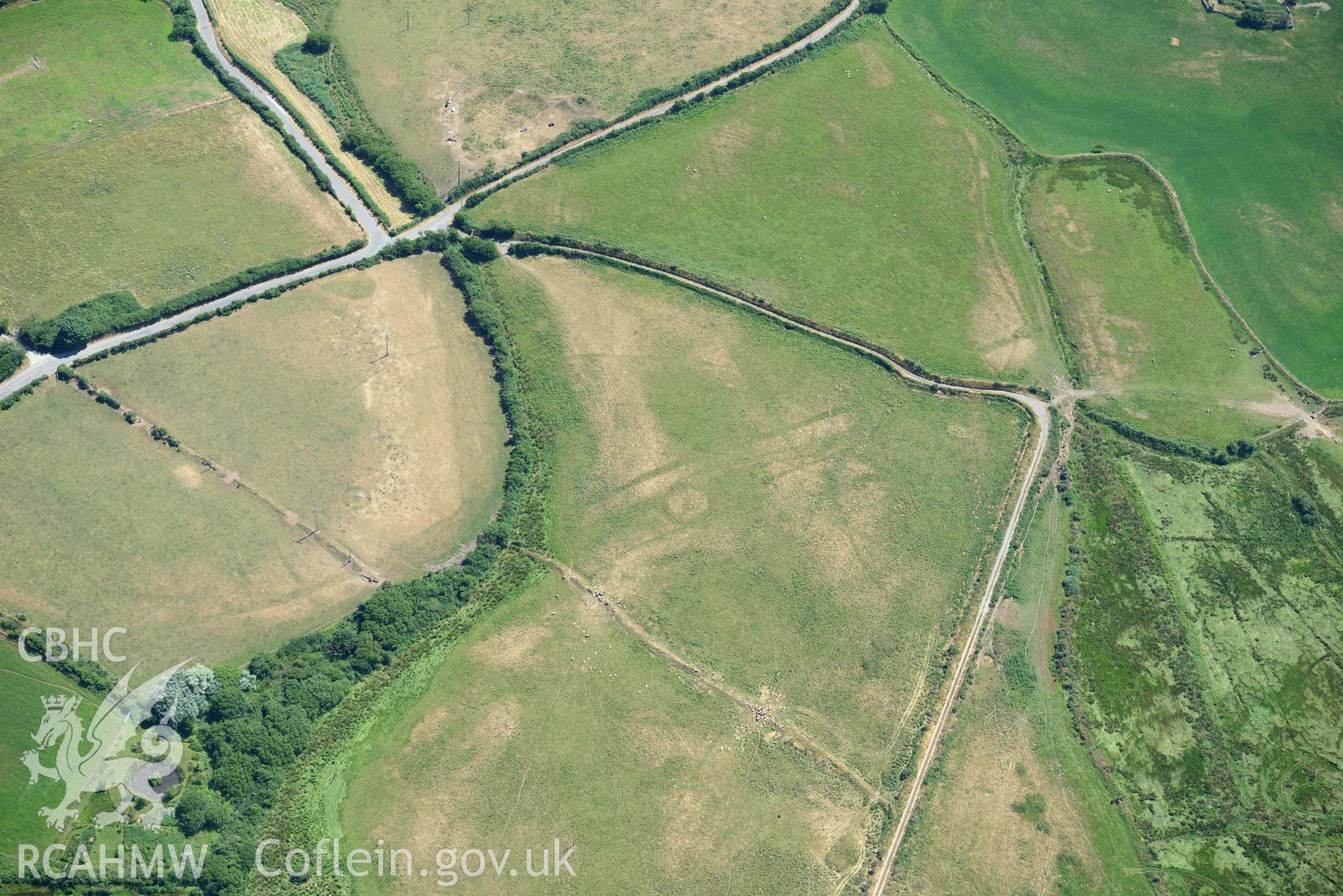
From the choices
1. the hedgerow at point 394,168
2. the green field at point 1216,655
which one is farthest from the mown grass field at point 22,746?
the green field at point 1216,655

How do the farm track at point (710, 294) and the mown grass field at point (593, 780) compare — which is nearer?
the mown grass field at point (593, 780)

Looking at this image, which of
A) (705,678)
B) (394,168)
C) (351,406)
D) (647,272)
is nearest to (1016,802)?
(705,678)

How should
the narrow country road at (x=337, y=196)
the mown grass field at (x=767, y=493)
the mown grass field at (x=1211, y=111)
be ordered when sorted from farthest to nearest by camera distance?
the mown grass field at (x=1211, y=111), the narrow country road at (x=337, y=196), the mown grass field at (x=767, y=493)

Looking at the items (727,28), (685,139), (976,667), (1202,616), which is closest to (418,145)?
(685,139)

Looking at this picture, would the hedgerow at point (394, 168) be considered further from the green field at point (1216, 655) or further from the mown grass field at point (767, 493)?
the green field at point (1216, 655)

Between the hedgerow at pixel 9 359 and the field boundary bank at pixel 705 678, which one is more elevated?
the hedgerow at pixel 9 359

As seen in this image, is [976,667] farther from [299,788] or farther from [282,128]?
[282,128]

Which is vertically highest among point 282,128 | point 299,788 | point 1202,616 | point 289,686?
point 282,128
